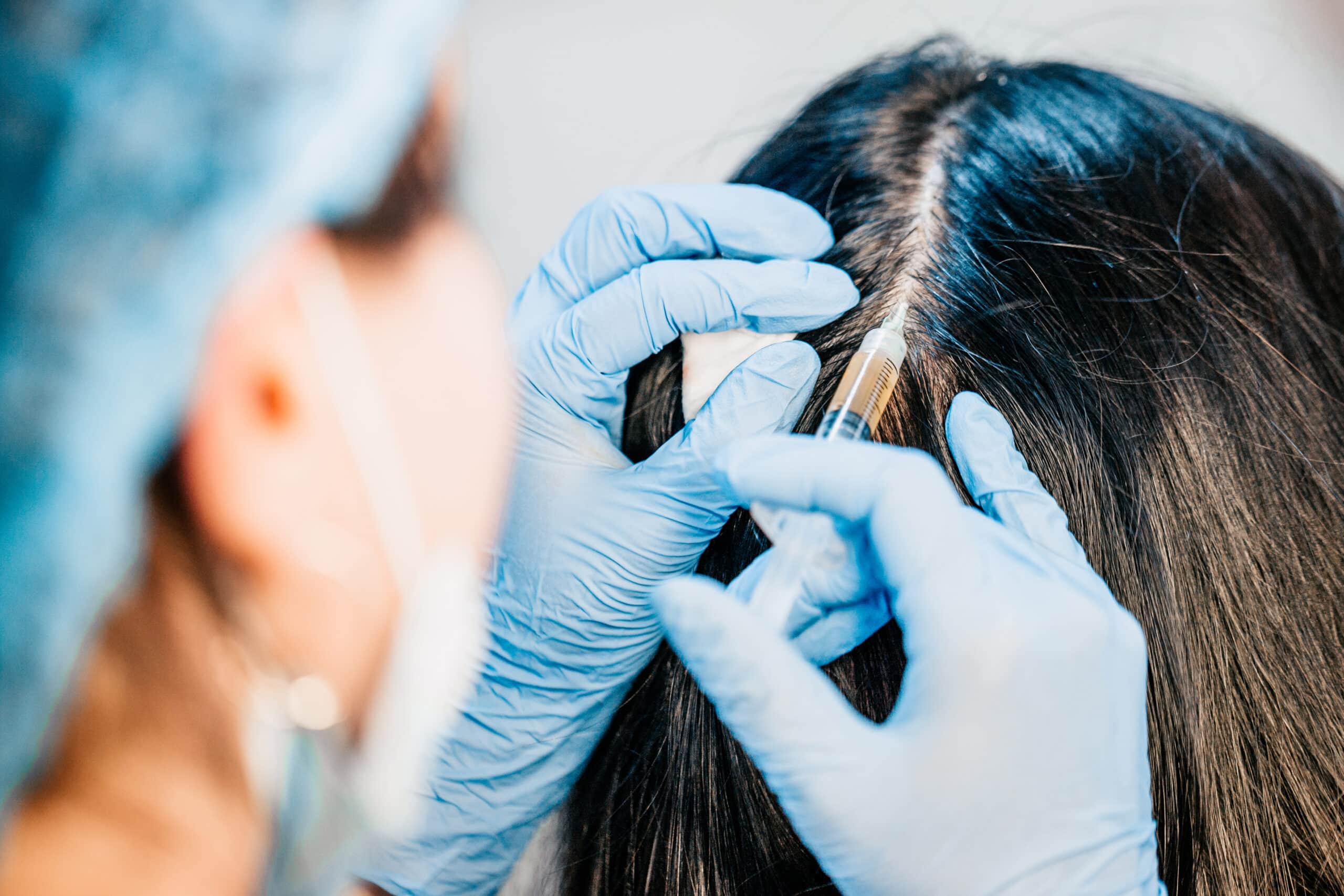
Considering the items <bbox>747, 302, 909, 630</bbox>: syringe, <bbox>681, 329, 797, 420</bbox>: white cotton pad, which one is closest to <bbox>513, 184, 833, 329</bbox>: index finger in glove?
<bbox>681, 329, 797, 420</bbox>: white cotton pad

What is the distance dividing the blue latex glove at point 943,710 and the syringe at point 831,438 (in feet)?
0.18

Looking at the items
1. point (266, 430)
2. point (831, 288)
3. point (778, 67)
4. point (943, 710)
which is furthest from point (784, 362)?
point (778, 67)

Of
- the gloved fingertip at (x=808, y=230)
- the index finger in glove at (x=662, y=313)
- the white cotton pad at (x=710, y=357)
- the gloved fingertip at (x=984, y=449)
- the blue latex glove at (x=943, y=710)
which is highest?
the gloved fingertip at (x=808, y=230)

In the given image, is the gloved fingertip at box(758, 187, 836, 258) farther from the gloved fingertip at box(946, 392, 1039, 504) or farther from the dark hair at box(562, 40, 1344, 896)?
the gloved fingertip at box(946, 392, 1039, 504)

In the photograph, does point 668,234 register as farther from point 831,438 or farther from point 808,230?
point 831,438

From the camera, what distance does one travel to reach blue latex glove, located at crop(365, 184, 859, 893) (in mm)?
857

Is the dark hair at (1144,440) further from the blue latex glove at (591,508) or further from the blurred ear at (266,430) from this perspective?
the blurred ear at (266,430)

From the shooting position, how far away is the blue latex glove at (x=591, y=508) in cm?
86

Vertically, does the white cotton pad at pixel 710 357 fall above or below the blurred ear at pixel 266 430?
below

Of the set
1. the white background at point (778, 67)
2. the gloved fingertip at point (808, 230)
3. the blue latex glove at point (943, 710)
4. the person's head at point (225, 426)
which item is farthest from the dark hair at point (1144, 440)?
the white background at point (778, 67)

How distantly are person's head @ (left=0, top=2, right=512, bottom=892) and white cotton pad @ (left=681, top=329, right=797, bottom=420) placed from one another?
1.04 feet

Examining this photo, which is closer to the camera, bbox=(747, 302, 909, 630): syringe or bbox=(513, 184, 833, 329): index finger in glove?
bbox=(747, 302, 909, 630): syringe

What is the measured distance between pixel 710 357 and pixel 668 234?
0.58 ft

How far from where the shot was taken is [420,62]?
66 cm
